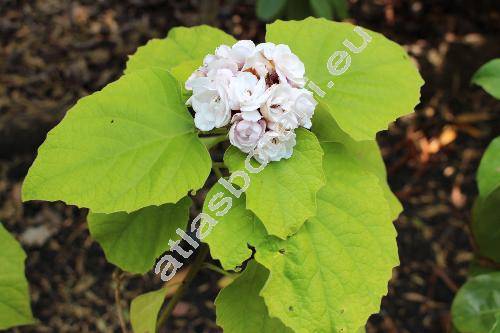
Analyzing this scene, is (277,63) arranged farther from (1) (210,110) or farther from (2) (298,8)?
(2) (298,8)

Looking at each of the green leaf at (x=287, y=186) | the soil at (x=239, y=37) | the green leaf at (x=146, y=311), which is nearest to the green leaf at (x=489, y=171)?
the green leaf at (x=287, y=186)

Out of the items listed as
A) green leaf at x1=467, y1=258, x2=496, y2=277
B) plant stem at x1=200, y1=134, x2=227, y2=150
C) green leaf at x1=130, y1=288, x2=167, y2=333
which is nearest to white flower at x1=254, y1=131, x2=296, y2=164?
plant stem at x1=200, y1=134, x2=227, y2=150

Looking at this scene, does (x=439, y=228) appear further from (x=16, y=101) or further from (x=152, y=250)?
(x=16, y=101)

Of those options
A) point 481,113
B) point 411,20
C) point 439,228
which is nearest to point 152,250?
point 439,228

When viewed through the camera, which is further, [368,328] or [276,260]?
[368,328]

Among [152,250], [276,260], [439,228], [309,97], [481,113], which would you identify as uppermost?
[309,97]

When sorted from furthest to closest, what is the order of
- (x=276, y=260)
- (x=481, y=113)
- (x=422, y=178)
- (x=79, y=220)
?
(x=481, y=113)
(x=422, y=178)
(x=79, y=220)
(x=276, y=260)

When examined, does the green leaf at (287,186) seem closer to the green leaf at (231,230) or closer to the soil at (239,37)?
the green leaf at (231,230)

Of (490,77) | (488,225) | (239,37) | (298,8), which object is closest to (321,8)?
(298,8)
